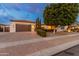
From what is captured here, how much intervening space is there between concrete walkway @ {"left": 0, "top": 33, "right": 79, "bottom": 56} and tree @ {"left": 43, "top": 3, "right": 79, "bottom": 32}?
0.19m

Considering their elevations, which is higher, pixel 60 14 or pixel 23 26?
pixel 60 14

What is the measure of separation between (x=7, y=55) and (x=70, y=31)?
86 centimetres

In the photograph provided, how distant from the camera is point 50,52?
287 centimetres

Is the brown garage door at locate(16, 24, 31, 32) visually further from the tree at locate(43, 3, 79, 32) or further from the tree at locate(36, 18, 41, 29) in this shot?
the tree at locate(43, 3, 79, 32)

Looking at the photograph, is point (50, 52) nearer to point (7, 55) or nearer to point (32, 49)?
point (32, 49)

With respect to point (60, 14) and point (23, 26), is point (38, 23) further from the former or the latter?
point (60, 14)

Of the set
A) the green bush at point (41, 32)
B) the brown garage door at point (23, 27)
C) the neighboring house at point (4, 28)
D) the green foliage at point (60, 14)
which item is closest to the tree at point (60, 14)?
the green foliage at point (60, 14)

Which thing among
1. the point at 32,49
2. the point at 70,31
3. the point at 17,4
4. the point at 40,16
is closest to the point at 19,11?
the point at 17,4

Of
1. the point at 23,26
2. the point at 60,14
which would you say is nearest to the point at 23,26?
the point at 23,26

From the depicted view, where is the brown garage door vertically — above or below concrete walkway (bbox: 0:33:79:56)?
above

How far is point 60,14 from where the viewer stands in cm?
294

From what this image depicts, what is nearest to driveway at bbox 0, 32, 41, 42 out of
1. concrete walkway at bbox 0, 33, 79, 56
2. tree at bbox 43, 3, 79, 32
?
concrete walkway at bbox 0, 33, 79, 56

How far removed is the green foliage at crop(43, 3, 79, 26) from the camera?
2926mm

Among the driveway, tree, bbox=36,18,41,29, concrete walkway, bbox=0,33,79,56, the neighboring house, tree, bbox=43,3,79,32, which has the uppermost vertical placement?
tree, bbox=43,3,79,32
